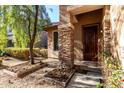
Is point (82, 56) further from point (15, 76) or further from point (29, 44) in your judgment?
point (15, 76)

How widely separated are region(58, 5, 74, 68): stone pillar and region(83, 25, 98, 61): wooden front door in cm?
162

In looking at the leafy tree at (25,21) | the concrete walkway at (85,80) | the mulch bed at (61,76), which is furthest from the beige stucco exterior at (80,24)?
the concrete walkway at (85,80)

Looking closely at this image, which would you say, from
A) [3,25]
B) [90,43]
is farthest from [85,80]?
[3,25]

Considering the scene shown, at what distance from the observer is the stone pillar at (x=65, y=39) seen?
501 cm

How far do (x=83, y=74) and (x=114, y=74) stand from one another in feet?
6.97

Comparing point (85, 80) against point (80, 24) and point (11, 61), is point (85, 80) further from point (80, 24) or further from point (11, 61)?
point (11, 61)

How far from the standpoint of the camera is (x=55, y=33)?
26.0ft

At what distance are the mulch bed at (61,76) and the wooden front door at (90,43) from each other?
6.58 feet

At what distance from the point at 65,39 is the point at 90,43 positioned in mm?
1775

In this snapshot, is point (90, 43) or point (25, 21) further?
point (90, 43)

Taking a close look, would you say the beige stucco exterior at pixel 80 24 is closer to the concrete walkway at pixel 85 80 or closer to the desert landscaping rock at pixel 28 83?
the concrete walkway at pixel 85 80

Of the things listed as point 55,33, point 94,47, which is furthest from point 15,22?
point 94,47

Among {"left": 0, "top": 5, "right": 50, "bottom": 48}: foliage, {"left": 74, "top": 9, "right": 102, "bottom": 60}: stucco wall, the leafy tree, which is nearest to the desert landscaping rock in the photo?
{"left": 0, "top": 5, "right": 50, "bottom": 48}: foliage

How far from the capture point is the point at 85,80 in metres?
3.97
